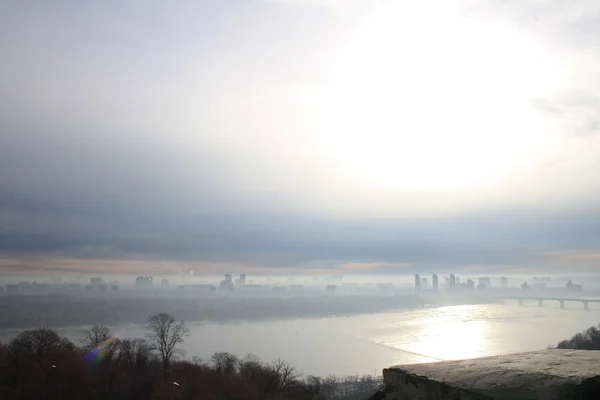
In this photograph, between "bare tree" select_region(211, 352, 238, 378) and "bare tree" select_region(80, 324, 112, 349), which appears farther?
"bare tree" select_region(80, 324, 112, 349)

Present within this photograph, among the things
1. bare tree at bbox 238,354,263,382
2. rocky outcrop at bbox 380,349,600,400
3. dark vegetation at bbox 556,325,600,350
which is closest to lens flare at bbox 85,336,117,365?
bare tree at bbox 238,354,263,382

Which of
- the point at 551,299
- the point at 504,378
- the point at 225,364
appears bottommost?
the point at 551,299

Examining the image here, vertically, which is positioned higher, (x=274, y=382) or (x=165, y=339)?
(x=165, y=339)

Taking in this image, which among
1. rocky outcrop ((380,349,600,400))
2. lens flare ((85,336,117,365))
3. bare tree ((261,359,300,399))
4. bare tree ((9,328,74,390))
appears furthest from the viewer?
lens flare ((85,336,117,365))

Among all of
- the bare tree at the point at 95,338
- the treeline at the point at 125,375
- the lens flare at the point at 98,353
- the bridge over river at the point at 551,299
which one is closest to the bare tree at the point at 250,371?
the treeline at the point at 125,375

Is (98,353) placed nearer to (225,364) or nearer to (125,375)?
(125,375)

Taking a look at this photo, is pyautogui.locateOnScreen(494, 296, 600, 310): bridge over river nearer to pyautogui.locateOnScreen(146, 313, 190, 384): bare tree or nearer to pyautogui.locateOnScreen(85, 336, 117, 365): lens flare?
pyautogui.locateOnScreen(146, 313, 190, 384): bare tree

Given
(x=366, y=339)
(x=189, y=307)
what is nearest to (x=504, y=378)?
(x=366, y=339)
